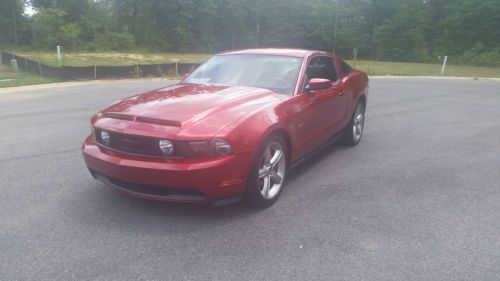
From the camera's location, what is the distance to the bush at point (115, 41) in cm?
5522

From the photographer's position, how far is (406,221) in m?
3.71

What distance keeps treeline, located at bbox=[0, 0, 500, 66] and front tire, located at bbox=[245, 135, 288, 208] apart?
47343 mm

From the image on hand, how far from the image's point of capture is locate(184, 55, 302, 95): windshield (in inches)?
181

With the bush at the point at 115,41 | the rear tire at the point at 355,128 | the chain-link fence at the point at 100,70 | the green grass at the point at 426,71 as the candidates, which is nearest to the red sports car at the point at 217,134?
the rear tire at the point at 355,128

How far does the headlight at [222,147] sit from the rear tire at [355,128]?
3085 mm

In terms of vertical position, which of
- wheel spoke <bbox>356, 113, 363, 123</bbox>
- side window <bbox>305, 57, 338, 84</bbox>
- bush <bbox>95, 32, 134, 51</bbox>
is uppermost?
bush <bbox>95, 32, 134, 51</bbox>

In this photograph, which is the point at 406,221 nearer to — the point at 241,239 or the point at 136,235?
the point at 241,239

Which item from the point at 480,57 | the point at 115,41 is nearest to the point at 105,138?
the point at 480,57

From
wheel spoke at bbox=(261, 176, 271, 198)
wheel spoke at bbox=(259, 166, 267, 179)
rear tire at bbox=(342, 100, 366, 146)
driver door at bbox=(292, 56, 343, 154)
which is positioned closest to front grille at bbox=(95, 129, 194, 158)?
wheel spoke at bbox=(259, 166, 267, 179)

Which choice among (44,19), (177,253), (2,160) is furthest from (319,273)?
(44,19)

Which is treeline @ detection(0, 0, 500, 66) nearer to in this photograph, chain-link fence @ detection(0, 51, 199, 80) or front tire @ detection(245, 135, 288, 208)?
chain-link fence @ detection(0, 51, 199, 80)

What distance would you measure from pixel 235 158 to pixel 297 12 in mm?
66478

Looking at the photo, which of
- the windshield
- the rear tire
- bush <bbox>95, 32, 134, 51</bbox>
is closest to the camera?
the windshield

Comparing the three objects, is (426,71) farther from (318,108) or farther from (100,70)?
(318,108)
